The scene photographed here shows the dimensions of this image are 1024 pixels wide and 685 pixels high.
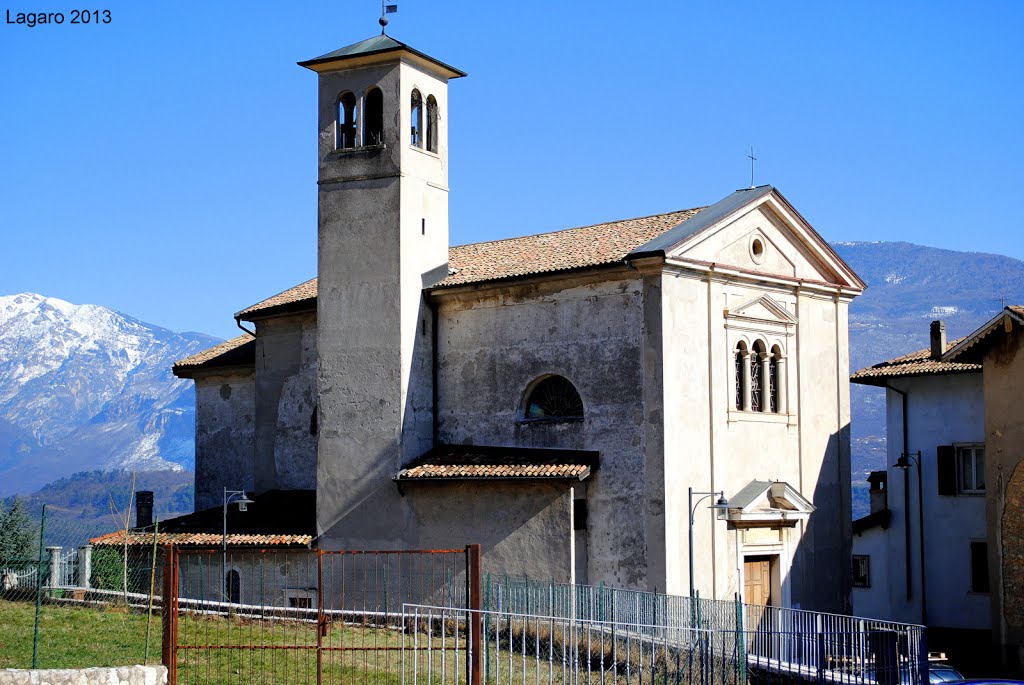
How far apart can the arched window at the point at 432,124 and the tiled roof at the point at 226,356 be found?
8.44m

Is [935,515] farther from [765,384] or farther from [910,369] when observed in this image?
[765,384]

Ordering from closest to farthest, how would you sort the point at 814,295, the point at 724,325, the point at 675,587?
the point at 675,587 → the point at 724,325 → the point at 814,295

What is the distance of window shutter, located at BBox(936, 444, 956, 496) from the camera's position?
35875 millimetres

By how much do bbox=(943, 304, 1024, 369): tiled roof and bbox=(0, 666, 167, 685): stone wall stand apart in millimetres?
16509

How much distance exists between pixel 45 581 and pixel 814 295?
17457 mm

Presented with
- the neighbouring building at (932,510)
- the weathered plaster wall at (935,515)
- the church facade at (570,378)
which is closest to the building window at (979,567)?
the neighbouring building at (932,510)

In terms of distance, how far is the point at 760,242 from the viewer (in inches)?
1165

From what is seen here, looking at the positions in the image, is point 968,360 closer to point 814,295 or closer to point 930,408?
point 814,295

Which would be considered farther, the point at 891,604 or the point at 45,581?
the point at 891,604

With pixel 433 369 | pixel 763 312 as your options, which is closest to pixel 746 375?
pixel 763 312

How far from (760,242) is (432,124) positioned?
25.5ft

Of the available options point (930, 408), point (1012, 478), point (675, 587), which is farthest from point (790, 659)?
point (930, 408)

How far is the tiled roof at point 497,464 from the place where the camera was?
27.1 m

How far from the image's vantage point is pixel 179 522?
32375 millimetres
